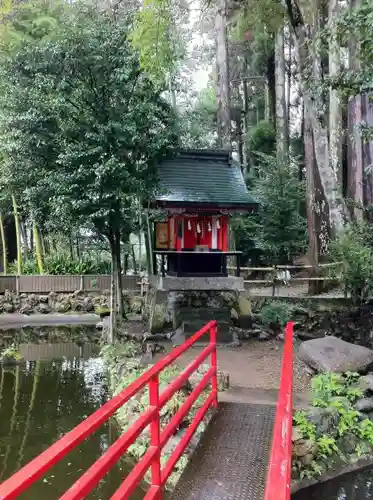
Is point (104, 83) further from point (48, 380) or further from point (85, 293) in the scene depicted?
point (85, 293)

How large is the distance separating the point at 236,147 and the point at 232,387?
21.4 meters

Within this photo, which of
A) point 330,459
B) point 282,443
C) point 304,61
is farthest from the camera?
point 304,61

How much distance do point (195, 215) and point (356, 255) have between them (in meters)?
3.67

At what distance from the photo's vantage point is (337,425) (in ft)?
16.4

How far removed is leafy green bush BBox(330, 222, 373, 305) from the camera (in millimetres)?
8148

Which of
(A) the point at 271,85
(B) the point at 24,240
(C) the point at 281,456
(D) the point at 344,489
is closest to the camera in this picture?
(C) the point at 281,456

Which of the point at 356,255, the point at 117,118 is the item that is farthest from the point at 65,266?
the point at 356,255

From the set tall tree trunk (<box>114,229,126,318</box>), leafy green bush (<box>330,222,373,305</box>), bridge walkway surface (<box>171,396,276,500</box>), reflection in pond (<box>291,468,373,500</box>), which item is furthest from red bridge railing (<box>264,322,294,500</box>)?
tall tree trunk (<box>114,229,126,318</box>)

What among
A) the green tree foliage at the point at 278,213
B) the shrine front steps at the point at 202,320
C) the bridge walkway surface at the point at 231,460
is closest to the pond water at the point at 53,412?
the bridge walkway surface at the point at 231,460

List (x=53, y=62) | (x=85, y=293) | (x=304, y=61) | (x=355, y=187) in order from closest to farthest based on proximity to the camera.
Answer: (x=304, y=61), (x=53, y=62), (x=355, y=187), (x=85, y=293)

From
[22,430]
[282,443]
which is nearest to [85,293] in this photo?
[22,430]

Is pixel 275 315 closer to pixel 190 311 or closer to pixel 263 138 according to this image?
pixel 190 311

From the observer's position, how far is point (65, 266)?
1719 cm

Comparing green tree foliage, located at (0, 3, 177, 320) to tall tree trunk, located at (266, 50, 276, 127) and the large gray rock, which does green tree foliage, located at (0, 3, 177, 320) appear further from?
tall tree trunk, located at (266, 50, 276, 127)
